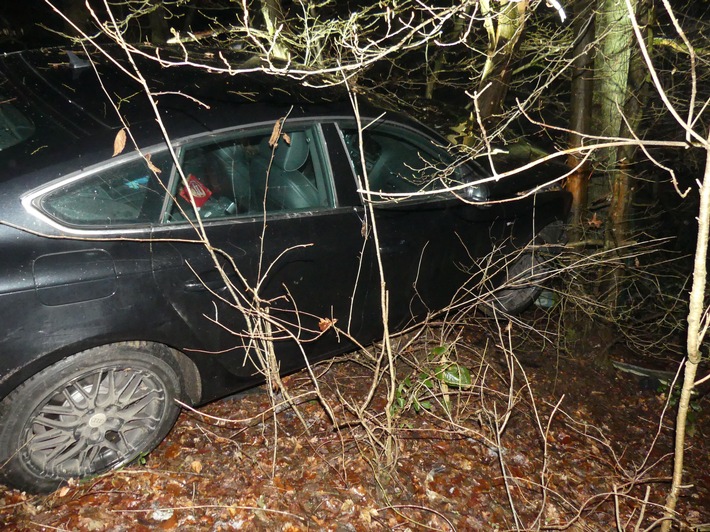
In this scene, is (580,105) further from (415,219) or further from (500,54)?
(415,219)

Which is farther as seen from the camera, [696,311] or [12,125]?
[12,125]

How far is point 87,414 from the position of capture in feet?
7.84

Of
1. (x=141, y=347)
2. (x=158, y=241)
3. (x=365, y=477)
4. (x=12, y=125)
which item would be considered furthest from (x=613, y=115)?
(x=12, y=125)

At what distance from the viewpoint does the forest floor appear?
7.91 ft

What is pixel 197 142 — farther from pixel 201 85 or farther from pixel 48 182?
pixel 48 182

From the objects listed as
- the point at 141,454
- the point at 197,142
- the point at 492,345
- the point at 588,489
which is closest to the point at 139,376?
the point at 141,454

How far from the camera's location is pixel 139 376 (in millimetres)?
2480

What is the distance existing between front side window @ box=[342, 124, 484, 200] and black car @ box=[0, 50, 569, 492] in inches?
0.9

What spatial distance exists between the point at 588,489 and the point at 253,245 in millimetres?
2646

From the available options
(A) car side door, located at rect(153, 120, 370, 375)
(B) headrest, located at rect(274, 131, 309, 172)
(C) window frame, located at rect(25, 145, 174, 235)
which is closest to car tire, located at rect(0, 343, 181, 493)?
(A) car side door, located at rect(153, 120, 370, 375)

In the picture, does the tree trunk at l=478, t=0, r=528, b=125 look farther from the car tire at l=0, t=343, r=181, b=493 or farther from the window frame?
the car tire at l=0, t=343, r=181, b=493

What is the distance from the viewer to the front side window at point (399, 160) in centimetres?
341

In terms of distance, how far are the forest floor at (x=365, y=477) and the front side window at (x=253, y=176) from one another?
1024mm

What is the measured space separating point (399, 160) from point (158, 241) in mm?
1848
